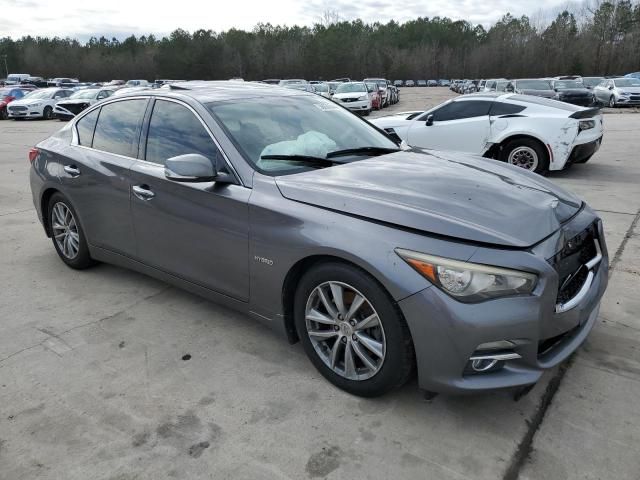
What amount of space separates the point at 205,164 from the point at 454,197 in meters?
1.45

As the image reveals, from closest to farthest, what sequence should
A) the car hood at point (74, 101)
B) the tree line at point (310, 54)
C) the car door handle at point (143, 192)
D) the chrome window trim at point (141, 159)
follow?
the chrome window trim at point (141, 159) → the car door handle at point (143, 192) → the car hood at point (74, 101) → the tree line at point (310, 54)

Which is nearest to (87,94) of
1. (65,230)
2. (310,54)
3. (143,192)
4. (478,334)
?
(65,230)

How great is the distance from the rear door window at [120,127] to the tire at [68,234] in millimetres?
691

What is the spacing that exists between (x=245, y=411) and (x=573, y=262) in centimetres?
189

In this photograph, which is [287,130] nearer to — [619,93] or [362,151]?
[362,151]

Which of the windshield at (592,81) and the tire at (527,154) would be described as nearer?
the tire at (527,154)

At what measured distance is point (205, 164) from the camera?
3.18 metres

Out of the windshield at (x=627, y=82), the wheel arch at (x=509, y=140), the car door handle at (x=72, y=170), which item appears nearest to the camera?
the car door handle at (x=72, y=170)

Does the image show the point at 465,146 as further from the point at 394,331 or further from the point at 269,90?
the point at 394,331

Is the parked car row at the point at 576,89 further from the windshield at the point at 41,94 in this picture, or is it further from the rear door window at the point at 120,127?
the windshield at the point at 41,94

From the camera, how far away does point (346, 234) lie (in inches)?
106

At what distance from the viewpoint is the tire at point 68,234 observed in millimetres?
4617

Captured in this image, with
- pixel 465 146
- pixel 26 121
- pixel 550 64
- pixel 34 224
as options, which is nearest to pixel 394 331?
pixel 34 224

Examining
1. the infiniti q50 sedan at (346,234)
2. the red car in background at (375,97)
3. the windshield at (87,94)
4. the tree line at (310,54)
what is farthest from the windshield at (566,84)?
the tree line at (310,54)
